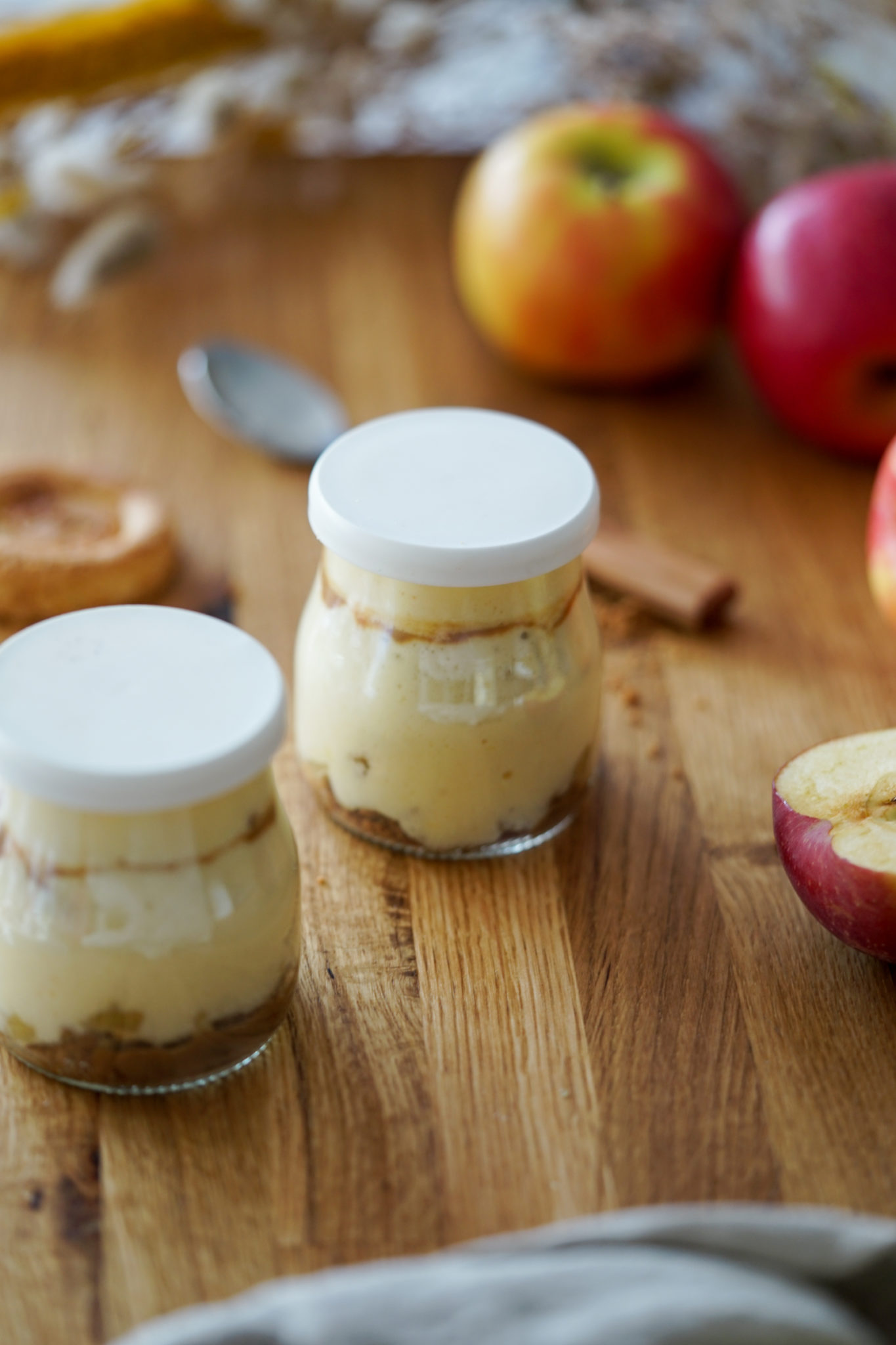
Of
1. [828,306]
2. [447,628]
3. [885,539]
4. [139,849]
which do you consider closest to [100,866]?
[139,849]

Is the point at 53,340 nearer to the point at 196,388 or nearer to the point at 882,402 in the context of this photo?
the point at 196,388

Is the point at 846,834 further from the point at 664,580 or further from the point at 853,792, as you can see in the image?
the point at 664,580

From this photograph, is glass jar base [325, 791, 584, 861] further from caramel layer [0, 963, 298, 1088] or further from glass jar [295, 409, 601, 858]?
caramel layer [0, 963, 298, 1088]

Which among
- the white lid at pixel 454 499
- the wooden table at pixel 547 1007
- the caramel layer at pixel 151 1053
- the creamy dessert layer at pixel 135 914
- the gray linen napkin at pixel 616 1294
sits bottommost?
the wooden table at pixel 547 1007

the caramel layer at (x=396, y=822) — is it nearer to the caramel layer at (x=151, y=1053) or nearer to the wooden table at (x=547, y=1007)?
the wooden table at (x=547, y=1007)

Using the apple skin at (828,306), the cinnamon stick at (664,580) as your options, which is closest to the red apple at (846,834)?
Answer: the cinnamon stick at (664,580)

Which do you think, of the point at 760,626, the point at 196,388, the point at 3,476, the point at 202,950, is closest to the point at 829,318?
the point at 760,626

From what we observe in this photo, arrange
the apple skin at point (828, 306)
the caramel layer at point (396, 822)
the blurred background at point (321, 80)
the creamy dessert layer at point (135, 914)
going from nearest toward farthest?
the creamy dessert layer at point (135, 914) → the caramel layer at point (396, 822) → the apple skin at point (828, 306) → the blurred background at point (321, 80)
